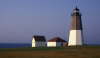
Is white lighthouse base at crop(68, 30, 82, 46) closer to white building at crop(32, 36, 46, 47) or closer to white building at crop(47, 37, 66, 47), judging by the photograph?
white building at crop(47, 37, 66, 47)

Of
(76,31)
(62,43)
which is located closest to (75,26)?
(76,31)

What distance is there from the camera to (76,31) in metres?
49.8

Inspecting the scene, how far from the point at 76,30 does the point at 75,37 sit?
4.70 feet

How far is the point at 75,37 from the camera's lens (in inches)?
1941

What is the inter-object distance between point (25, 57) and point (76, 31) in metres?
23.4

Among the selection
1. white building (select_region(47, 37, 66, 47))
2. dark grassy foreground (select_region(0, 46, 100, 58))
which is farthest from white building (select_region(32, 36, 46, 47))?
dark grassy foreground (select_region(0, 46, 100, 58))

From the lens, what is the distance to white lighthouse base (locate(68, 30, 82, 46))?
4941 centimetres

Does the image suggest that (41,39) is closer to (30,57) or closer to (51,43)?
(51,43)

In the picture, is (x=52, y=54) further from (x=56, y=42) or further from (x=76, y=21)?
(x=56, y=42)

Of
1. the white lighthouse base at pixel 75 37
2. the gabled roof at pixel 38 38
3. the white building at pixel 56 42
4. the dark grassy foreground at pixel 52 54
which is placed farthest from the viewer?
the gabled roof at pixel 38 38

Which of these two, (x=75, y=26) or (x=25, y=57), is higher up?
(x=75, y=26)

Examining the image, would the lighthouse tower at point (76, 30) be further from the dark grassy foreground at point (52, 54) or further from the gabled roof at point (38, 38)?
the gabled roof at point (38, 38)

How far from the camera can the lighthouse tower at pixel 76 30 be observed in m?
49.5

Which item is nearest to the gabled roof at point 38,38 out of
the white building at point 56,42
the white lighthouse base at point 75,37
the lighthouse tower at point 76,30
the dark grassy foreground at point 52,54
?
the white building at point 56,42
